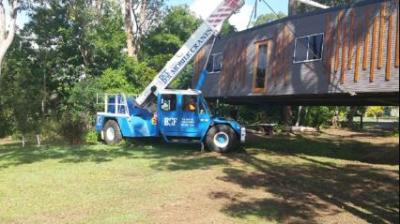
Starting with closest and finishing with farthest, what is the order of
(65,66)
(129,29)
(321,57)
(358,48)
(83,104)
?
1. (358,48)
2. (321,57)
3. (83,104)
4. (65,66)
5. (129,29)

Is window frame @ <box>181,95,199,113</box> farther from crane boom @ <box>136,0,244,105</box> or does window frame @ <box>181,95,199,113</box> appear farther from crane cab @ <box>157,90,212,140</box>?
crane boom @ <box>136,0,244,105</box>

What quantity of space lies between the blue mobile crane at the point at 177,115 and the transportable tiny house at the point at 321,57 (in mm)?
1868

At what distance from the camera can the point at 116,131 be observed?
68.1ft

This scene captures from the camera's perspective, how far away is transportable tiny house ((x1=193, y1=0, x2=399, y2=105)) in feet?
48.6

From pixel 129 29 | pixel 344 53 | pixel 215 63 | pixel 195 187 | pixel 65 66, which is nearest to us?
pixel 195 187

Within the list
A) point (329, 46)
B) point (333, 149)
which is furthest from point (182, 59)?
point (333, 149)

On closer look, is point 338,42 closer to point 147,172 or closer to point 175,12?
point 147,172

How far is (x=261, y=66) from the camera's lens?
64.8ft

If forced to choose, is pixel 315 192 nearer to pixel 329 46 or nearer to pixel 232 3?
pixel 329 46

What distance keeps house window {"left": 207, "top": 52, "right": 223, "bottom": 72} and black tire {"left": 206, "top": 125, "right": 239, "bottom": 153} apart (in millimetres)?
4833

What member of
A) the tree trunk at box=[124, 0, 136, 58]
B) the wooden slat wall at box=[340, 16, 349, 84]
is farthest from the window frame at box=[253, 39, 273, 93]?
the tree trunk at box=[124, 0, 136, 58]

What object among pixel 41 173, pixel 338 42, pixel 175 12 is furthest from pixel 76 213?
pixel 175 12

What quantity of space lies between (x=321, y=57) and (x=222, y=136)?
15.2 ft

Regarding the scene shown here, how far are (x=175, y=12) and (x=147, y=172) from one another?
2814 centimetres
